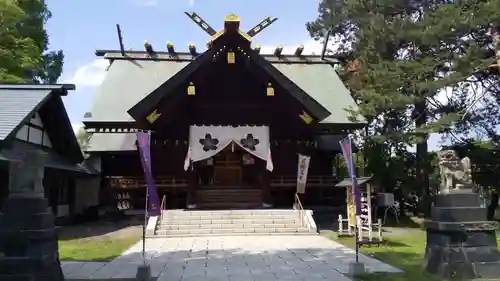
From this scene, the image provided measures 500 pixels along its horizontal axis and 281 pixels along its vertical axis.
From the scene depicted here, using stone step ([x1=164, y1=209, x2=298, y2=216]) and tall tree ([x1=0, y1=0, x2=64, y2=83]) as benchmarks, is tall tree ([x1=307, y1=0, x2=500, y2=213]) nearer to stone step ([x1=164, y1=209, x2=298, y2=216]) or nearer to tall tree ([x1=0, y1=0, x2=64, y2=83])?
stone step ([x1=164, y1=209, x2=298, y2=216])

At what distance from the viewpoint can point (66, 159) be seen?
59.4 ft

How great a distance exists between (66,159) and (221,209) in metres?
6.30

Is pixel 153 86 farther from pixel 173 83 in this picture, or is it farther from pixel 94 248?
pixel 94 248

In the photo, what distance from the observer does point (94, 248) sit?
486 inches

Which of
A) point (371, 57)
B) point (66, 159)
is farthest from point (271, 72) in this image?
point (66, 159)

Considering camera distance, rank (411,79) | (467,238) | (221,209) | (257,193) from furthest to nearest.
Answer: (257,193), (221,209), (411,79), (467,238)

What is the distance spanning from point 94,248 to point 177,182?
21.5 feet

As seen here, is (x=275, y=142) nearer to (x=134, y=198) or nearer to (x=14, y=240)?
(x=134, y=198)

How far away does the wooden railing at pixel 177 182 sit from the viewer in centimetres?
1864

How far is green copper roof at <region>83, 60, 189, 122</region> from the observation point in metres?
19.2

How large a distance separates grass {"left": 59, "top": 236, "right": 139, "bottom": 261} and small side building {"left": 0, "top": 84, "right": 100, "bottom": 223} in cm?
218

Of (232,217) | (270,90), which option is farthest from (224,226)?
(270,90)

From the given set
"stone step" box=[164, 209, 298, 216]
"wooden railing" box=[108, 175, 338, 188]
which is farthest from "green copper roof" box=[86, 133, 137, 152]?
"stone step" box=[164, 209, 298, 216]

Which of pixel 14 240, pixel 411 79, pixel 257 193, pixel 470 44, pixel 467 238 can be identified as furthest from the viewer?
pixel 257 193
